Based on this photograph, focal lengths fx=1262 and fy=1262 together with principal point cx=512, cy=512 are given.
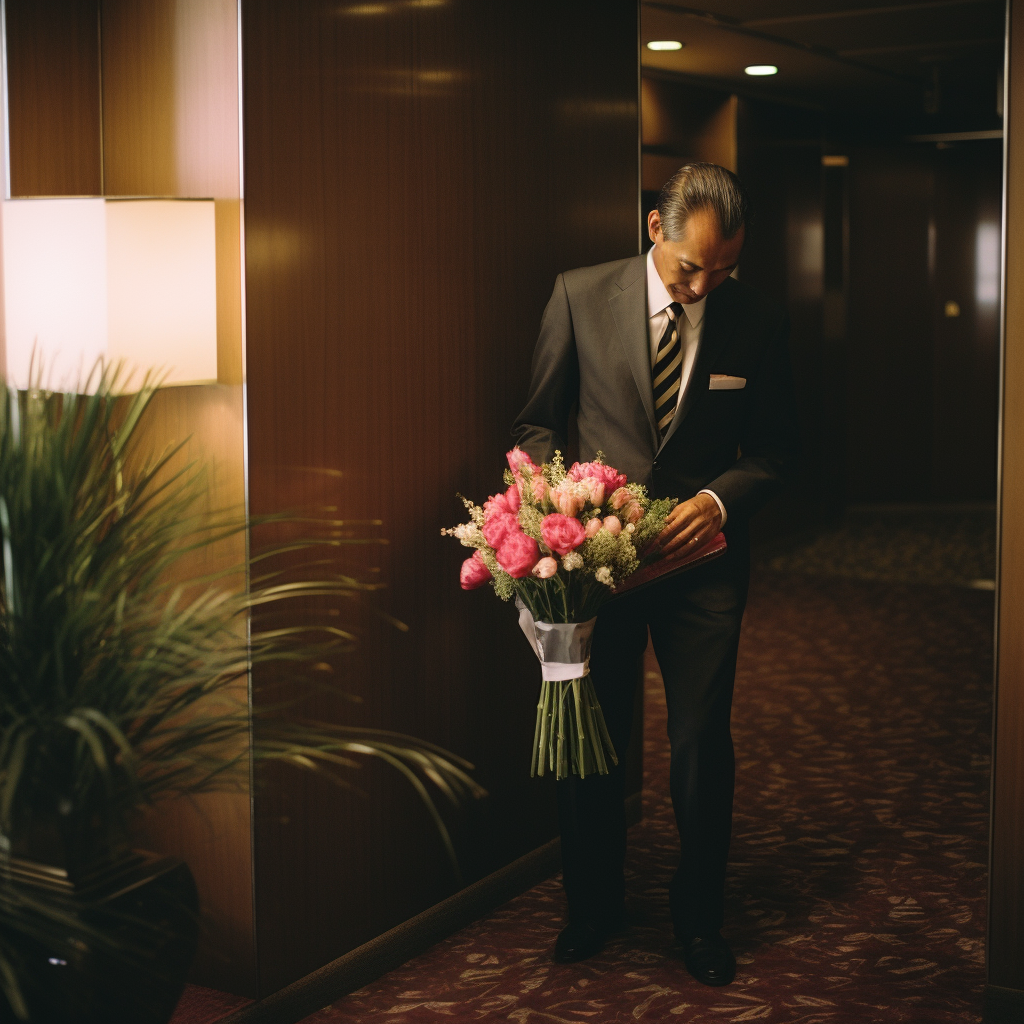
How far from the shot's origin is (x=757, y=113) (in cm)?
855

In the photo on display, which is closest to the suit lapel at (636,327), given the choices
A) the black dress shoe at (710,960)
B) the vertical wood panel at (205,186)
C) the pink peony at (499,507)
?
the pink peony at (499,507)

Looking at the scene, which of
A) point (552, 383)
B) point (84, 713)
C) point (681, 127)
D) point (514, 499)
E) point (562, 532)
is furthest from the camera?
point (681, 127)

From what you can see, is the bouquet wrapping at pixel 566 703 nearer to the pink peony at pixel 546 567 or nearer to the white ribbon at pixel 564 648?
the white ribbon at pixel 564 648

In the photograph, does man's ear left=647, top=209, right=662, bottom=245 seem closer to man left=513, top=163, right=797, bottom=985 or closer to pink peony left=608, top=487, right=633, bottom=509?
man left=513, top=163, right=797, bottom=985

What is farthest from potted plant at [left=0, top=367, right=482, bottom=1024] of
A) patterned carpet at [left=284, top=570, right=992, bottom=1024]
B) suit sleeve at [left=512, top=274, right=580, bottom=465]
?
suit sleeve at [left=512, top=274, right=580, bottom=465]

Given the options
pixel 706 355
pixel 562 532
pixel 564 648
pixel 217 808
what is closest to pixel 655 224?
pixel 706 355

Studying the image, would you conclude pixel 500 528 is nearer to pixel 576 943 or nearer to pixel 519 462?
pixel 519 462

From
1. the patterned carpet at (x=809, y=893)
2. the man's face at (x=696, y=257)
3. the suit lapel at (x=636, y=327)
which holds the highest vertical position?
the man's face at (x=696, y=257)

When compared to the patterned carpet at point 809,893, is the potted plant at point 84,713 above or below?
above

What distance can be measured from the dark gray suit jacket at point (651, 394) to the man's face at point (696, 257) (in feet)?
0.46

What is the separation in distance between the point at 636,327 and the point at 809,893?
5.35 feet

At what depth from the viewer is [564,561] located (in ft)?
8.23

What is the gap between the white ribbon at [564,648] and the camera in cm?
267

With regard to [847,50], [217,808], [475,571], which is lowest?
[217,808]
